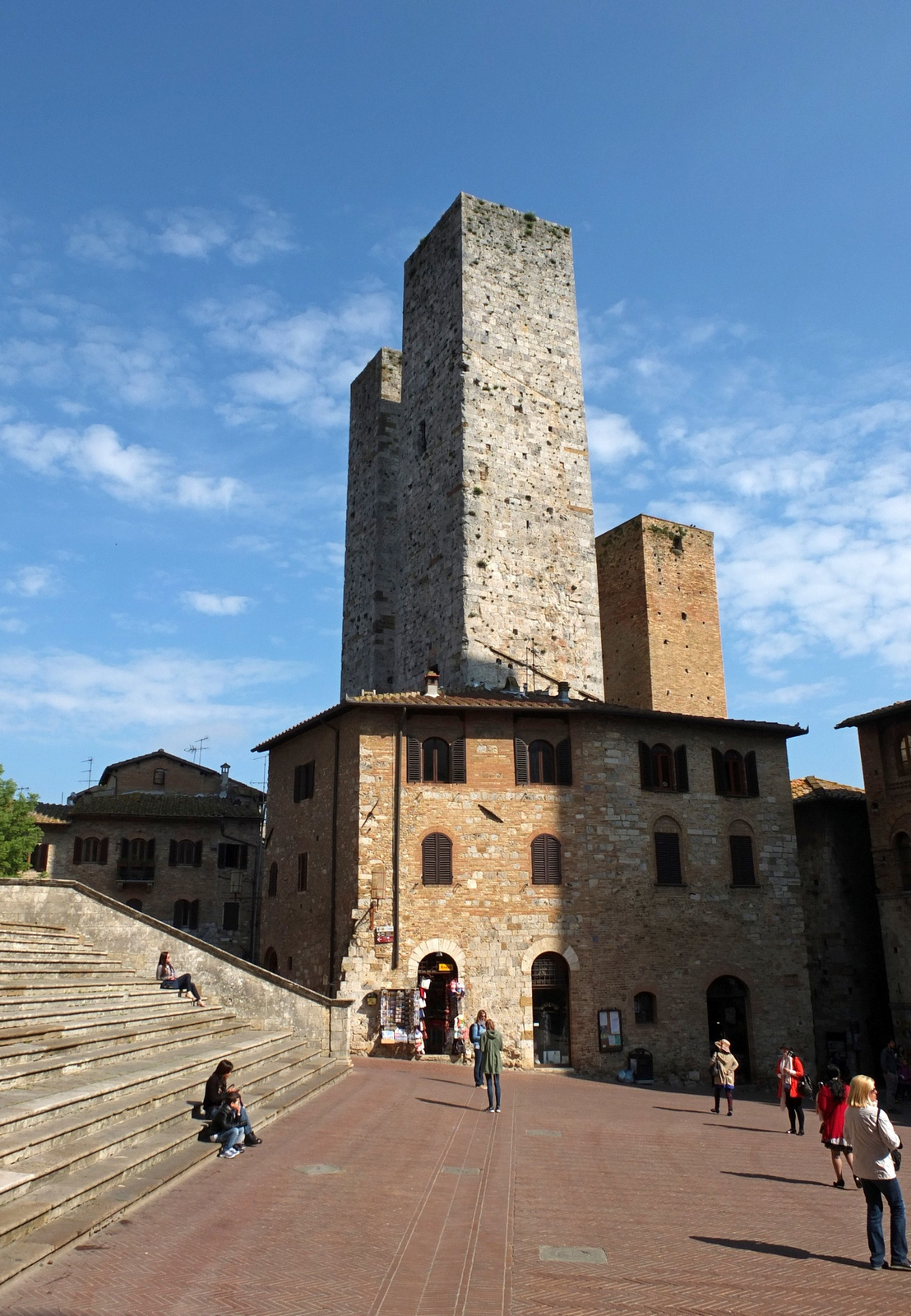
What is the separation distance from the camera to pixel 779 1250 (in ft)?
28.3

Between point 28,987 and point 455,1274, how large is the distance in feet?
29.0

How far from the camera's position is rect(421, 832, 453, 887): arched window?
23.8m

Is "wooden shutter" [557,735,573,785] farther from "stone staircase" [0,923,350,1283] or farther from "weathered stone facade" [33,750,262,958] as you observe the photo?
"weathered stone facade" [33,750,262,958]

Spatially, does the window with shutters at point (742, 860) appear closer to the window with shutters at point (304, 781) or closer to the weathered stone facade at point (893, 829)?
the weathered stone facade at point (893, 829)

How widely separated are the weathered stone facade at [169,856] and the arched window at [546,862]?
1978 centimetres

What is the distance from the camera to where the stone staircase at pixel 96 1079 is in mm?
8336

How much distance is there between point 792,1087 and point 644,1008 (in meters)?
8.89

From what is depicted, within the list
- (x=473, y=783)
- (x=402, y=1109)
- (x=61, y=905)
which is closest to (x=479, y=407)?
(x=473, y=783)

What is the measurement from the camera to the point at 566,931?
24078 mm

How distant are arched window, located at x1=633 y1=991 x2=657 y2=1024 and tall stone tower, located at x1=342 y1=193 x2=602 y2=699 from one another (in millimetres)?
9472

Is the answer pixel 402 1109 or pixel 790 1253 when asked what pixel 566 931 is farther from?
pixel 790 1253

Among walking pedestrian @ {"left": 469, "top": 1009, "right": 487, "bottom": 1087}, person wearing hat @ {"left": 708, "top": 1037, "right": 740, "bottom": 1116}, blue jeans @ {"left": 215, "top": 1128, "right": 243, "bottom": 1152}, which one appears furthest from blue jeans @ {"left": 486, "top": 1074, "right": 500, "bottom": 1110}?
blue jeans @ {"left": 215, "top": 1128, "right": 243, "bottom": 1152}

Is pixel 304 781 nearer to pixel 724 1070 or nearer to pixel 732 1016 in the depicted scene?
pixel 732 1016

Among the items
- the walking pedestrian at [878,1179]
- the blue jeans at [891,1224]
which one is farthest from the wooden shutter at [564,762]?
the blue jeans at [891,1224]
